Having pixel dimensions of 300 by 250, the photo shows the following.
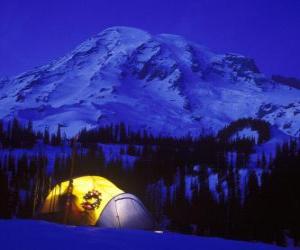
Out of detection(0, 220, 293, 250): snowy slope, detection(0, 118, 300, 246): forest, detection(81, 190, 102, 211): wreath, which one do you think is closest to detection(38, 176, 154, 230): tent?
detection(81, 190, 102, 211): wreath

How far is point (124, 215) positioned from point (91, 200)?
8.19 ft

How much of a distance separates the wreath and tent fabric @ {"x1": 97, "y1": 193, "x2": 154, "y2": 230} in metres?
0.90

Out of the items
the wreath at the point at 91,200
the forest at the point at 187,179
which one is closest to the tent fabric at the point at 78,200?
the wreath at the point at 91,200

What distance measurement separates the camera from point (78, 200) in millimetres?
34500

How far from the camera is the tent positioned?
33188mm

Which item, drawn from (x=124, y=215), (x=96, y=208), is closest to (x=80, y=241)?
(x=124, y=215)

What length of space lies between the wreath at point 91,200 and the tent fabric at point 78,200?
18 centimetres

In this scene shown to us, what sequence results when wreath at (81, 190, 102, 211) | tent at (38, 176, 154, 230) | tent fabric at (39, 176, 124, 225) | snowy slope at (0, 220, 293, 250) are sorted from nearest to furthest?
snowy slope at (0, 220, 293, 250)
tent at (38, 176, 154, 230)
tent fabric at (39, 176, 124, 225)
wreath at (81, 190, 102, 211)

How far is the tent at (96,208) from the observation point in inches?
1307

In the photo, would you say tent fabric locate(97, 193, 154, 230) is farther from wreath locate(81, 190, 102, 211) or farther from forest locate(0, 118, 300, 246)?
forest locate(0, 118, 300, 246)

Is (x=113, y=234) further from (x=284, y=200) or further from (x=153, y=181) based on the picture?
(x=153, y=181)

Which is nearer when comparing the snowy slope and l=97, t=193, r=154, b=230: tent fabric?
the snowy slope

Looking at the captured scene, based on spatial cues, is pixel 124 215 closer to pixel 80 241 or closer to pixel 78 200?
pixel 78 200

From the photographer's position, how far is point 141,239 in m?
17.5
